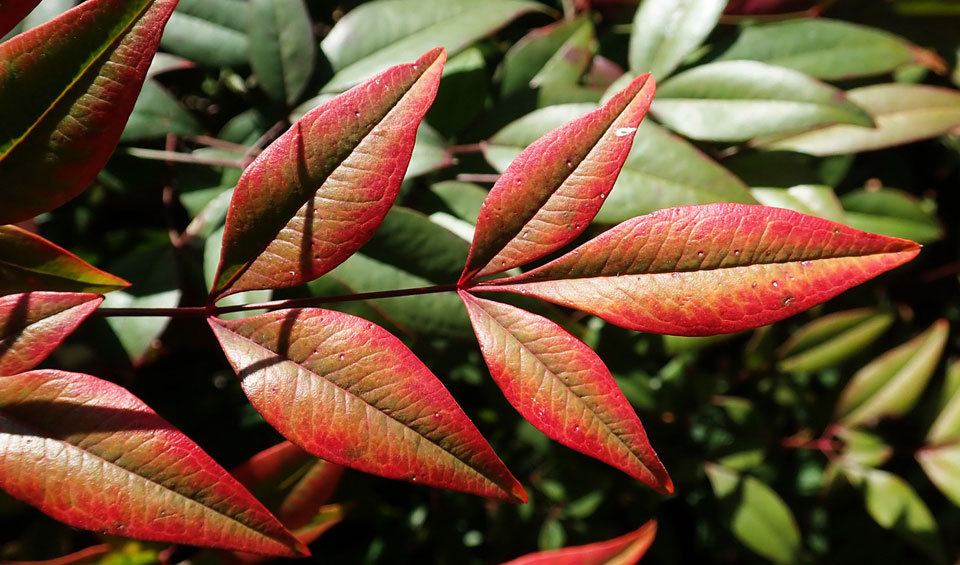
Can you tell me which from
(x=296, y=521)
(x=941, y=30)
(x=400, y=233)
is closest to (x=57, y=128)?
(x=400, y=233)

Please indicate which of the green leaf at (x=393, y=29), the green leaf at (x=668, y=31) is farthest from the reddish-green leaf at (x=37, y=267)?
the green leaf at (x=668, y=31)

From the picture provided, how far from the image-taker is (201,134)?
2.33 feet

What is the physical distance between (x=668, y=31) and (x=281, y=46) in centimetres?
37

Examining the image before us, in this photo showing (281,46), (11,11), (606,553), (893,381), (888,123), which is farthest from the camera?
(893,381)

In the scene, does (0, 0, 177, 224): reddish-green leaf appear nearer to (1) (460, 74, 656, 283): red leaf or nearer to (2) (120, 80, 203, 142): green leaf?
(1) (460, 74, 656, 283): red leaf

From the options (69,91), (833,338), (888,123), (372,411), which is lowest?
(833,338)

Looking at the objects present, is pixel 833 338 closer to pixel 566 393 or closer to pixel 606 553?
pixel 606 553

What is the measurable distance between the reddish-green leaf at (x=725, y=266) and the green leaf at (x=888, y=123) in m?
0.37

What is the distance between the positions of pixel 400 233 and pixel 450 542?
0.57 m

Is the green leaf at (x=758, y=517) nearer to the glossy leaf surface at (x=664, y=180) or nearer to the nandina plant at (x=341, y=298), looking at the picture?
the glossy leaf surface at (x=664, y=180)

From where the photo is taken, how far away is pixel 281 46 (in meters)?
0.66

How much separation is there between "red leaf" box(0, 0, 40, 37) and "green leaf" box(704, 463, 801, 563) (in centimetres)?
92

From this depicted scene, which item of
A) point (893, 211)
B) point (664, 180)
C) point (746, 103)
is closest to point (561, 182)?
point (664, 180)

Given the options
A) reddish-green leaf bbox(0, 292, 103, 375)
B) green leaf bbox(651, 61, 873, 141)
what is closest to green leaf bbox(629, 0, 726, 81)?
green leaf bbox(651, 61, 873, 141)
